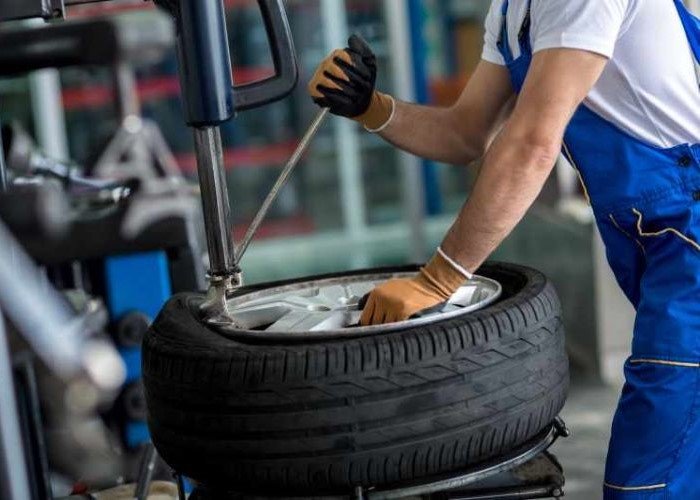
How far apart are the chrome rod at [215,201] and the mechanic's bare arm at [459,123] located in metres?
0.64

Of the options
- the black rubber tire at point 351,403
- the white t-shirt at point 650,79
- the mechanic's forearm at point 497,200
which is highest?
the white t-shirt at point 650,79

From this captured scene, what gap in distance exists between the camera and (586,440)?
3332mm

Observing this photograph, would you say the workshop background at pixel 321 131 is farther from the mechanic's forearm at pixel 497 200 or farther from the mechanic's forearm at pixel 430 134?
the mechanic's forearm at pixel 497 200

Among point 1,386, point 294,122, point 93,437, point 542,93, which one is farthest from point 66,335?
point 294,122

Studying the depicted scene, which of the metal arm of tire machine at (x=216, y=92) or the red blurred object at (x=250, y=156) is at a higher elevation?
the metal arm of tire machine at (x=216, y=92)

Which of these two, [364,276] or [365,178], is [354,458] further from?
[365,178]

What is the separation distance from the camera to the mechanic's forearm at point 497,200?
4.93ft

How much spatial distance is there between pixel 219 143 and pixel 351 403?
1.19 feet

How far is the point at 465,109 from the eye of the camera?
6.54 feet

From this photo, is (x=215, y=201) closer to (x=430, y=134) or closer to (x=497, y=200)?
(x=497, y=200)

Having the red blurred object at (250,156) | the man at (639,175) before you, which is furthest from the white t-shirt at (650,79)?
the red blurred object at (250,156)

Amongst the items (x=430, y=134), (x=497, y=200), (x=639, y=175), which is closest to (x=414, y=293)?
(x=497, y=200)

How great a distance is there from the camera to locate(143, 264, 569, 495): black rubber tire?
1.26 meters

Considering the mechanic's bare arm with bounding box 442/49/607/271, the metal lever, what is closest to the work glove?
the metal lever
